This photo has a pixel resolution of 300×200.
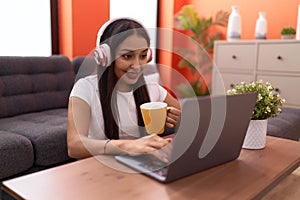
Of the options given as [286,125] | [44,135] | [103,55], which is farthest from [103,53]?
[286,125]

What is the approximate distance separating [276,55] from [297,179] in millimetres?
2307

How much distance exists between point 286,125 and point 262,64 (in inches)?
53.9

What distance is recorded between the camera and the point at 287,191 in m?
0.98

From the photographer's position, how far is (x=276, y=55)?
313 cm

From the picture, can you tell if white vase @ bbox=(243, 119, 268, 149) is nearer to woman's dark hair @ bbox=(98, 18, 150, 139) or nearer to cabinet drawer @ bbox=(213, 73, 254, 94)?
woman's dark hair @ bbox=(98, 18, 150, 139)

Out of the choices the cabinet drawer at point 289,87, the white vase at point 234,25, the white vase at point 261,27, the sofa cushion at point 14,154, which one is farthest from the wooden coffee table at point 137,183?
the white vase at point 234,25

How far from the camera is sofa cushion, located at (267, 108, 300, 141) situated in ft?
6.14

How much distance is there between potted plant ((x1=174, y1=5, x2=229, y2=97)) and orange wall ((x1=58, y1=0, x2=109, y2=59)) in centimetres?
127

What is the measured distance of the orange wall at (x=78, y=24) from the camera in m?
2.87

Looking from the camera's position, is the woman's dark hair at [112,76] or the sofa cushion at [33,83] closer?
the woman's dark hair at [112,76]

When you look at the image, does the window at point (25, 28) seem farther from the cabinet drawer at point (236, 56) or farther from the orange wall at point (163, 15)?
the cabinet drawer at point (236, 56)

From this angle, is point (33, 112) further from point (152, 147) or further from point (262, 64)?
point (262, 64)

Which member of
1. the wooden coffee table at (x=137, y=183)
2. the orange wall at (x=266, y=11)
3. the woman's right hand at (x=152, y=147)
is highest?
the orange wall at (x=266, y=11)

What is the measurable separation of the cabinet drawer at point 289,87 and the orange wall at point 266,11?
0.61 m
